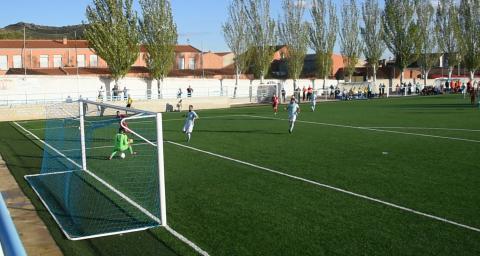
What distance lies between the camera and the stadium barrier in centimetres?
207

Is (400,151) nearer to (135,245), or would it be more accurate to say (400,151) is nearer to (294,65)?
(135,245)

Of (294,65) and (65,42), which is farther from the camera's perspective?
(65,42)

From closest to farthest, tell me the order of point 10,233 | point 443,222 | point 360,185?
point 10,233
point 443,222
point 360,185

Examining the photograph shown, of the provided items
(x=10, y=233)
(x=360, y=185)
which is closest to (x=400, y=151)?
(x=360, y=185)

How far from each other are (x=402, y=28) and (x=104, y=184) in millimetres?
58235

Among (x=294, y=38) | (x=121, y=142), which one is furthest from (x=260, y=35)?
(x=121, y=142)

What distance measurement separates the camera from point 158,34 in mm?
48531

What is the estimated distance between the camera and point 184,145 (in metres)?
18.2

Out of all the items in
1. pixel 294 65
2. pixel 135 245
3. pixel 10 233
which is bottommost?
pixel 135 245

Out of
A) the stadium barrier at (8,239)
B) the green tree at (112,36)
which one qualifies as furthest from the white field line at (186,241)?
the green tree at (112,36)

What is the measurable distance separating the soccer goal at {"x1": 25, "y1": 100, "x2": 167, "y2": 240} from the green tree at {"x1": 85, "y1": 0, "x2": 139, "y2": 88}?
26287 mm

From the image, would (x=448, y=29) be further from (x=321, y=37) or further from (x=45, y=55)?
(x=45, y=55)

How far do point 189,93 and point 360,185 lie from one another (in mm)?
34630

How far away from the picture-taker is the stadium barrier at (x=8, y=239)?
2.07 m
